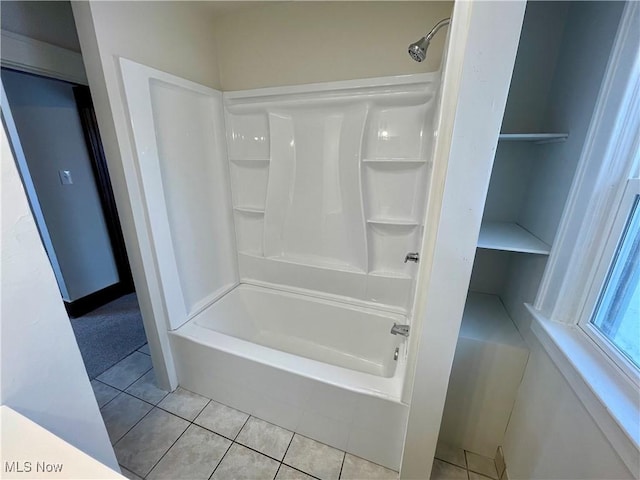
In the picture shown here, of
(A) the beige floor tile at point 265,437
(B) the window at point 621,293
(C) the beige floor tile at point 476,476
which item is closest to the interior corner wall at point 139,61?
(A) the beige floor tile at point 265,437

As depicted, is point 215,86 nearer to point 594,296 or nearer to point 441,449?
point 594,296

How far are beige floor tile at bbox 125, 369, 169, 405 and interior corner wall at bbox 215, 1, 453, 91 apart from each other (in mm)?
2061

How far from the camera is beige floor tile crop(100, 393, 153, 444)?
1.46 m

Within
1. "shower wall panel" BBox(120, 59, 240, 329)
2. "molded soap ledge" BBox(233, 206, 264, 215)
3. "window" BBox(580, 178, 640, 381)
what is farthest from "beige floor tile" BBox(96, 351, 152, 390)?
"window" BBox(580, 178, 640, 381)

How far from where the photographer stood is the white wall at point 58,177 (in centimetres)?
205

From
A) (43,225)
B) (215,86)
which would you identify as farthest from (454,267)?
(43,225)

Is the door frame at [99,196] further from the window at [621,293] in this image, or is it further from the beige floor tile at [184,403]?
the window at [621,293]

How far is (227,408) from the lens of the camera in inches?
62.3

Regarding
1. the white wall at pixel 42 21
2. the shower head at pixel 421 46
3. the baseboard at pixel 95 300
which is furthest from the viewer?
the baseboard at pixel 95 300

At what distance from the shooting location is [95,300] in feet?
8.52

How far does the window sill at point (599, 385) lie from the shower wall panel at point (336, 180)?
80 cm

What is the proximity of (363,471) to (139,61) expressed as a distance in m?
2.28

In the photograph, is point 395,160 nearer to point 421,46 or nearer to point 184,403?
point 421,46

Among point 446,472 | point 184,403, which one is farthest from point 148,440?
point 446,472
